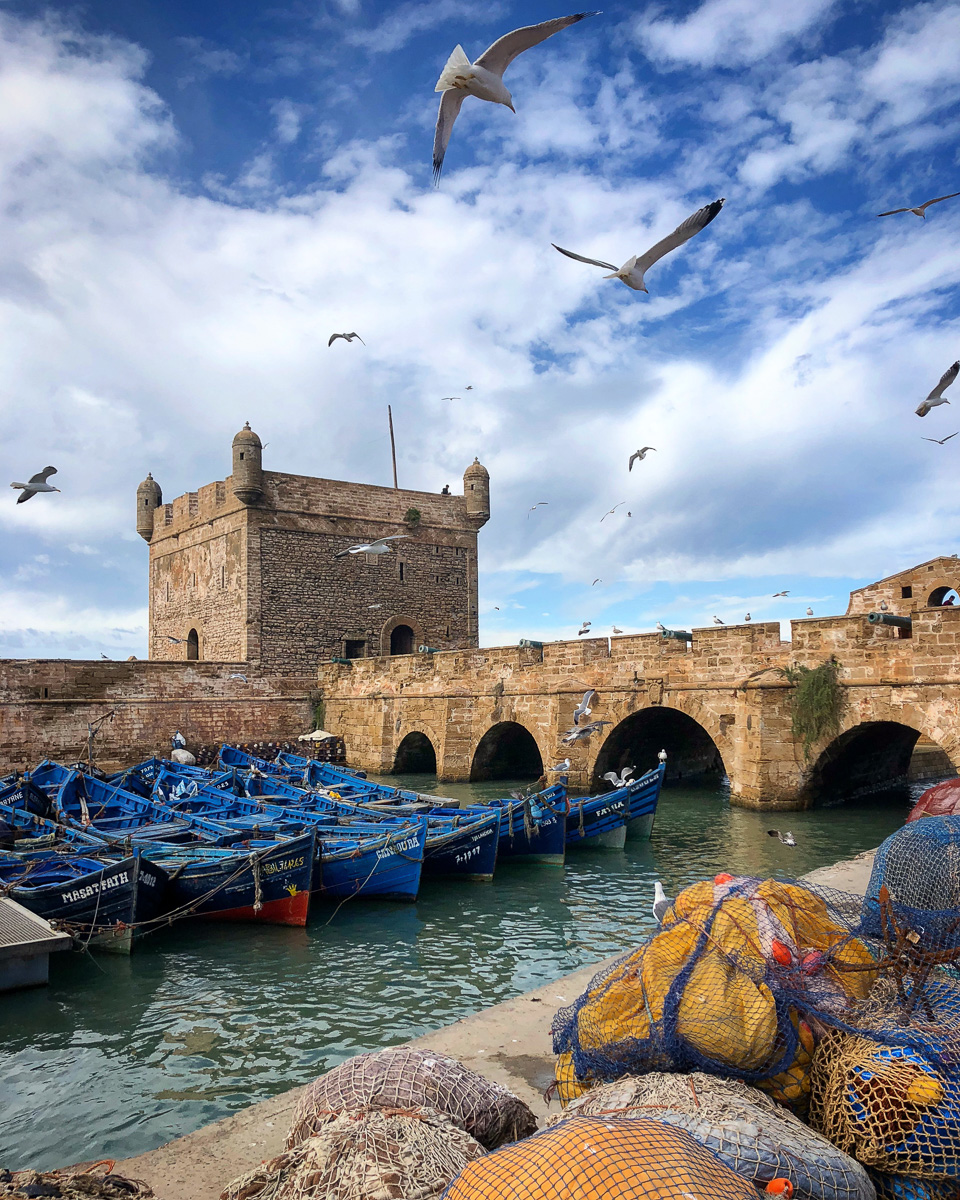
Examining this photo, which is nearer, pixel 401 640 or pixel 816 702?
pixel 816 702

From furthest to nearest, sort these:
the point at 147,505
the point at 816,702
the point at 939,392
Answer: the point at 147,505
the point at 816,702
the point at 939,392

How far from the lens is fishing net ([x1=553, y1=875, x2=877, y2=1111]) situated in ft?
11.9

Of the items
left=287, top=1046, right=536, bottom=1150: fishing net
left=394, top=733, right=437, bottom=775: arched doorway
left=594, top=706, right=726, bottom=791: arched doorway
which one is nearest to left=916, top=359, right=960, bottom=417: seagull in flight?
left=594, top=706, right=726, bottom=791: arched doorway

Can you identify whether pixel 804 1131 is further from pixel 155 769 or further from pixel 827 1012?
pixel 155 769

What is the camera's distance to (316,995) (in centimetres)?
795

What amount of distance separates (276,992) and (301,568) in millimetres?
22935

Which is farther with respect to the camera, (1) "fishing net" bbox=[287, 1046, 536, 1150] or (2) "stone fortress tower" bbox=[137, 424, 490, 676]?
(2) "stone fortress tower" bbox=[137, 424, 490, 676]

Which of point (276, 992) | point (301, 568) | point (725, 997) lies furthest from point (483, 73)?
point (301, 568)

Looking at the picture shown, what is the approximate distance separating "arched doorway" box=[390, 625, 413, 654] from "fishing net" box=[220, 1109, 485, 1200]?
29664mm

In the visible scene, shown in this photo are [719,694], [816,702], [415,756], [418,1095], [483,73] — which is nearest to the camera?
[418,1095]

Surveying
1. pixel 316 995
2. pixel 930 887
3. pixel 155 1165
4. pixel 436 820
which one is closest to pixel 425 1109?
pixel 155 1165

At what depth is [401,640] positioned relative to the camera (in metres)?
33.1

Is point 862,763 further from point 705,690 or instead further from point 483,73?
point 483,73

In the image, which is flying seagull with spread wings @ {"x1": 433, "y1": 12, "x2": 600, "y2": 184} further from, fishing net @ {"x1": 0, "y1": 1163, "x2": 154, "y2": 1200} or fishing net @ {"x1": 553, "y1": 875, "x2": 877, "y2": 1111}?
fishing net @ {"x1": 0, "y1": 1163, "x2": 154, "y2": 1200}
